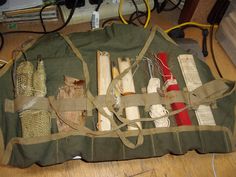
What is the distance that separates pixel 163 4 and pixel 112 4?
186 mm

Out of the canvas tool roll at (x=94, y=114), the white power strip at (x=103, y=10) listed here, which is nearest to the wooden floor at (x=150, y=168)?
the canvas tool roll at (x=94, y=114)

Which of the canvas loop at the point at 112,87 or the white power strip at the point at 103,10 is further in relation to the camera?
the white power strip at the point at 103,10

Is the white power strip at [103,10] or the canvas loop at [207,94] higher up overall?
the white power strip at [103,10]

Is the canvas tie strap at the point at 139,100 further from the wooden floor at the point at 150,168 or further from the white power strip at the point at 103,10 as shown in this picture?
the white power strip at the point at 103,10

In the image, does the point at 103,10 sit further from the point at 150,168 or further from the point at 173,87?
the point at 150,168

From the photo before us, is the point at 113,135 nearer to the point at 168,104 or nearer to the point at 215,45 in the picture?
the point at 168,104

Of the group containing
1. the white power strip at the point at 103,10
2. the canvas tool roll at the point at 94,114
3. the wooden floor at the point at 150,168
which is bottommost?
the wooden floor at the point at 150,168

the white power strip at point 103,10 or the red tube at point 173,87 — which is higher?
the white power strip at point 103,10

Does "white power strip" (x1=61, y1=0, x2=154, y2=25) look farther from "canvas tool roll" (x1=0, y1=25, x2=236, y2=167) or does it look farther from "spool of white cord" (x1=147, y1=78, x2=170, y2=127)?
"spool of white cord" (x1=147, y1=78, x2=170, y2=127)

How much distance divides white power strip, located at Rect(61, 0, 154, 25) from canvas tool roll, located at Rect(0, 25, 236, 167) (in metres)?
0.17

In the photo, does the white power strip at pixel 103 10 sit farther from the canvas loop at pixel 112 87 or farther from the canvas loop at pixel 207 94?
the canvas loop at pixel 207 94

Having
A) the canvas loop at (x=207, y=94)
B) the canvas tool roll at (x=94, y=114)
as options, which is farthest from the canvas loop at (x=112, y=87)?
the canvas loop at (x=207, y=94)

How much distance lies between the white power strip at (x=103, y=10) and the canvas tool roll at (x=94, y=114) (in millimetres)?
174

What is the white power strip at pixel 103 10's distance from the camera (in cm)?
88
